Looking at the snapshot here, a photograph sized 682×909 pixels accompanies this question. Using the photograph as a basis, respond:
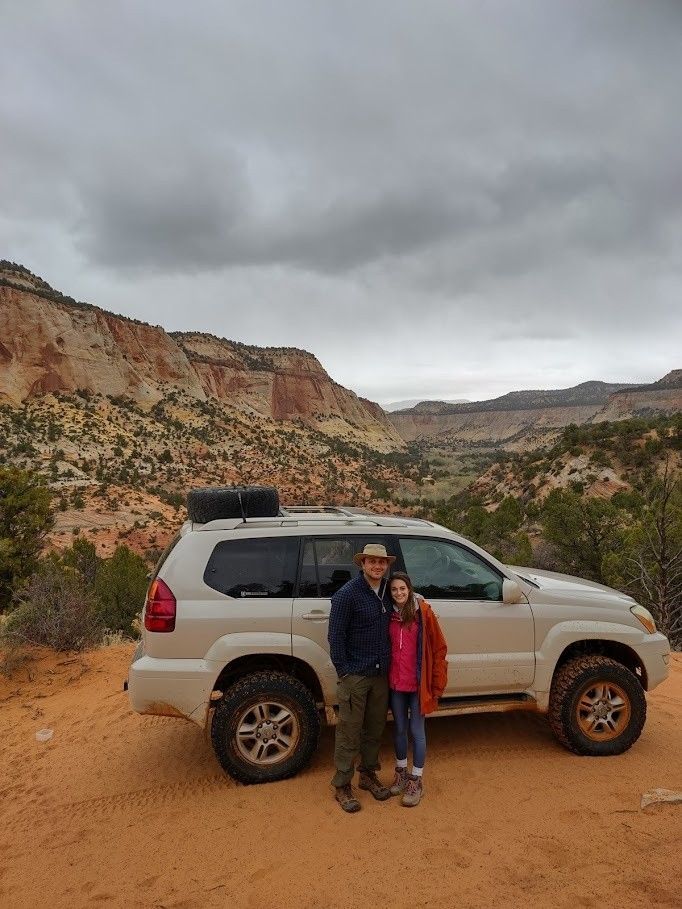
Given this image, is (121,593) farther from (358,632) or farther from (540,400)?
(540,400)

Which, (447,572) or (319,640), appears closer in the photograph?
(319,640)

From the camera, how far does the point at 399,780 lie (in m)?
3.87

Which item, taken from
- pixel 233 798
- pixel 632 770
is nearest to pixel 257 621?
pixel 233 798

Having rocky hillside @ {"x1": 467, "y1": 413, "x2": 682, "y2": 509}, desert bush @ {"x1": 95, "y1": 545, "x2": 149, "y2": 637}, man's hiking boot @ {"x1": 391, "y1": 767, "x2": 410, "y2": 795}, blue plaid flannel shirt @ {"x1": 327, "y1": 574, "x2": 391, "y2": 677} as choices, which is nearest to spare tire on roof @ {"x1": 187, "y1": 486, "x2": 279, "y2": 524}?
blue plaid flannel shirt @ {"x1": 327, "y1": 574, "x2": 391, "y2": 677}

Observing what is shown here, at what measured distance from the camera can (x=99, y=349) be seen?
166 ft

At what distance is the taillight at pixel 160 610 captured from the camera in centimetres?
400

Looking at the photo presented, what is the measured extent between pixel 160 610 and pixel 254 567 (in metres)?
0.77

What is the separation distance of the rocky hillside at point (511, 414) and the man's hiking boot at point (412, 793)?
389 feet

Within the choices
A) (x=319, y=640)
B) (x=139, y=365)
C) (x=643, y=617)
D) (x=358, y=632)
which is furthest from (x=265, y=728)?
(x=139, y=365)

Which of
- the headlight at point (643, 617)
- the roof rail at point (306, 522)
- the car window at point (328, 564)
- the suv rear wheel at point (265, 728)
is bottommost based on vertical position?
the suv rear wheel at point (265, 728)

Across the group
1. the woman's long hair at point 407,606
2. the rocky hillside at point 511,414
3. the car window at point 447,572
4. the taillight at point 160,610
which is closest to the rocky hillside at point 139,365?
the taillight at point 160,610

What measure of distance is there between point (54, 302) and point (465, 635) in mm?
54769

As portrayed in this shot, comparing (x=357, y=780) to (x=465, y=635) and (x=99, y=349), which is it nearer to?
(x=465, y=635)

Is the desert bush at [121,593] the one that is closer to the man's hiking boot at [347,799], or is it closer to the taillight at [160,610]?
the taillight at [160,610]
